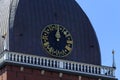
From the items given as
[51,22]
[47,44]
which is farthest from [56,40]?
[51,22]

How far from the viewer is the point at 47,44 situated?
44719 millimetres

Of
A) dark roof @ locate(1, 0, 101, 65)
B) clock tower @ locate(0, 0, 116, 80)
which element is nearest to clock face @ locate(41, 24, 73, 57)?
clock tower @ locate(0, 0, 116, 80)

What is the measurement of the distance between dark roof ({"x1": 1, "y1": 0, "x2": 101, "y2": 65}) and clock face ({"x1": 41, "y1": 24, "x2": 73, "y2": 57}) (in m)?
0.23

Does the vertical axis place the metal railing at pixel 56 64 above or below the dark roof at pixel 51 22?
below

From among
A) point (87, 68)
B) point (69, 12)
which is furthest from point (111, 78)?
point (69, 12)

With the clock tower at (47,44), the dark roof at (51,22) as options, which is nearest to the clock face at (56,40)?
the clock tower at (47,44)

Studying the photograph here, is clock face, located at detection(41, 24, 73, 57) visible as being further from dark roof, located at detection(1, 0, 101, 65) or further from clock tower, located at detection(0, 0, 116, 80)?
dark roof, located at detection(1, 0, 101, 65)

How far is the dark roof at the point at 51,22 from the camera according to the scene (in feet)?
146

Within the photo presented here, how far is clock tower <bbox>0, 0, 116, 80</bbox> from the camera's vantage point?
144 feet

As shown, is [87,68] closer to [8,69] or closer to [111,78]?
[111,78]

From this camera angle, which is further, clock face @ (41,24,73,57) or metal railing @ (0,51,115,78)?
clock face @ (41,24,73,57)

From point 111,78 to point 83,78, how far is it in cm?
153

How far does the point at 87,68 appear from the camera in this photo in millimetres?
45188

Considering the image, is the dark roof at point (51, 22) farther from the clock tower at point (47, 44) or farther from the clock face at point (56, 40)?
the clock face at point (56, 40)
